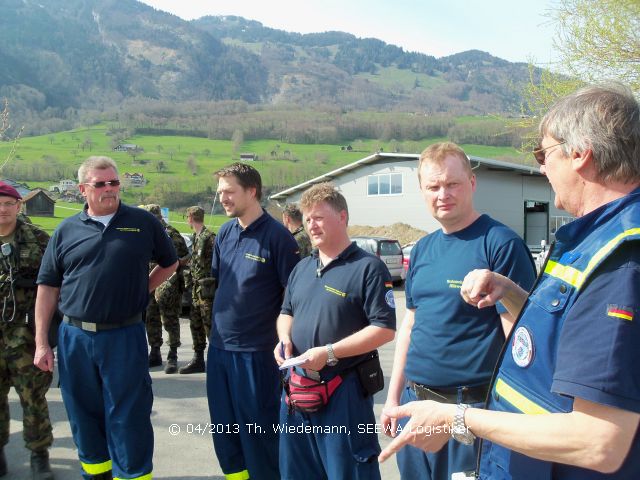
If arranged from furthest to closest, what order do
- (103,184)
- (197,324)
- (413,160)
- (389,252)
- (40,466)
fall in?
1. (413,160)
2. (389,252)
3. (197,324)
4. (40,466)
5. (103,184)

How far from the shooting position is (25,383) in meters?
4.04

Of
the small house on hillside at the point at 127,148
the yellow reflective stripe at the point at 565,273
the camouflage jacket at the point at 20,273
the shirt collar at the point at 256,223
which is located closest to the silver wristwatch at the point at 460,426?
the yellow reflective stripe at the point at 565,273

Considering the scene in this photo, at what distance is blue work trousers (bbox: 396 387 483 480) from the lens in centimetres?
231

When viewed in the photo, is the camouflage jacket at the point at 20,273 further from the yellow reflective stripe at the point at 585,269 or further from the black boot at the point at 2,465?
the yellow reflective stripe at the point at 585,269

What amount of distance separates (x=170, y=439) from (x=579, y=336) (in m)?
4.29

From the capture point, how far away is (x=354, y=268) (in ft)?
9.72

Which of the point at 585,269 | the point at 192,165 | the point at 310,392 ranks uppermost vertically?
the point at 192,165

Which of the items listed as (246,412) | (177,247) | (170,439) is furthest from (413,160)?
(246,412)

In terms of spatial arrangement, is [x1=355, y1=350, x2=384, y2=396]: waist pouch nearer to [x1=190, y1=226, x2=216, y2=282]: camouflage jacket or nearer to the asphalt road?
the asphalt road

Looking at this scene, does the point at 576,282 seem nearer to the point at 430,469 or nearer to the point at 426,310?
the point at 426,310

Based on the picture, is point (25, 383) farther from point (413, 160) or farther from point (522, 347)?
point (413, 160)

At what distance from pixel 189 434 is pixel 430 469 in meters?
3.03

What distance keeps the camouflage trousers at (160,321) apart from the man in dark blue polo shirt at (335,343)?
Answer: 4.56 m

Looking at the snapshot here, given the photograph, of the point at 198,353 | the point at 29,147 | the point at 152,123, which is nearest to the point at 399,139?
the point at 152,123
